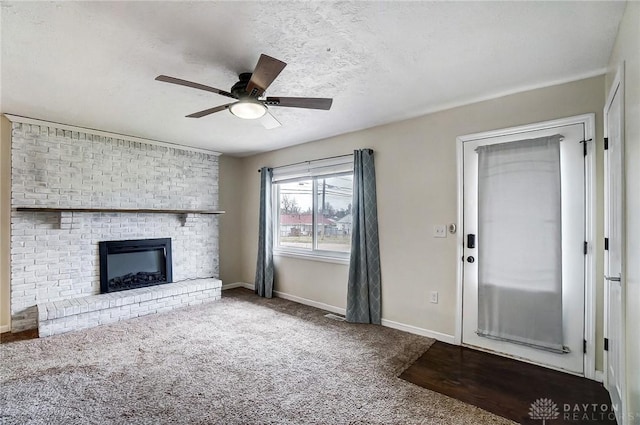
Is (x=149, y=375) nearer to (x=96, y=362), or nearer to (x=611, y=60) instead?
(x=96, y=362)

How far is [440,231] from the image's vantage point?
3250 millimetres

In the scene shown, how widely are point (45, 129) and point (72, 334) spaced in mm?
2455

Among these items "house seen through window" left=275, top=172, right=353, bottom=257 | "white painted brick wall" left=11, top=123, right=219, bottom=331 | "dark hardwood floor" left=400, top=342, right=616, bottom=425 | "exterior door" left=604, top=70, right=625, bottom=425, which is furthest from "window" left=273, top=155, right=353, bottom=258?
"exterior door" left=604, top=70, right=625, bottom=425

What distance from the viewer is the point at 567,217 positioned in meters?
2.54

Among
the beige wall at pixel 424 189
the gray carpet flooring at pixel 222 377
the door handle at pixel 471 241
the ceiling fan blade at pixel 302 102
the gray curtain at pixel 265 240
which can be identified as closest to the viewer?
the gray carpet flooring at pixel 222 377

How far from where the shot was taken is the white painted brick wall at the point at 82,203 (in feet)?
11.6

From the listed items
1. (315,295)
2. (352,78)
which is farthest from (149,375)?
(352,78)

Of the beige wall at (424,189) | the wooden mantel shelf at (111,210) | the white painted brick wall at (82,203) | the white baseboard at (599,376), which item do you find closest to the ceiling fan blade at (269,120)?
the beige wall at (424,189)

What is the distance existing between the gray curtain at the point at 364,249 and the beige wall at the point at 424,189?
0.09 m

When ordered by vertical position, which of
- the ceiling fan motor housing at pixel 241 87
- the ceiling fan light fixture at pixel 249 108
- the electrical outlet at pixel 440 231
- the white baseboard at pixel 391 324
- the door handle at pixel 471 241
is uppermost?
the ceiling fan motor housing at pixel 241 87

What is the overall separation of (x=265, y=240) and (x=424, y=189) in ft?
8.99

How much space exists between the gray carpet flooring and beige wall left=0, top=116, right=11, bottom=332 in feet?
2.11

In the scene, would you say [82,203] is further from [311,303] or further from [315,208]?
[311,303]

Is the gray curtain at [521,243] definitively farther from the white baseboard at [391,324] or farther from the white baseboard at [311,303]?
the white baseboard at [311,303]
